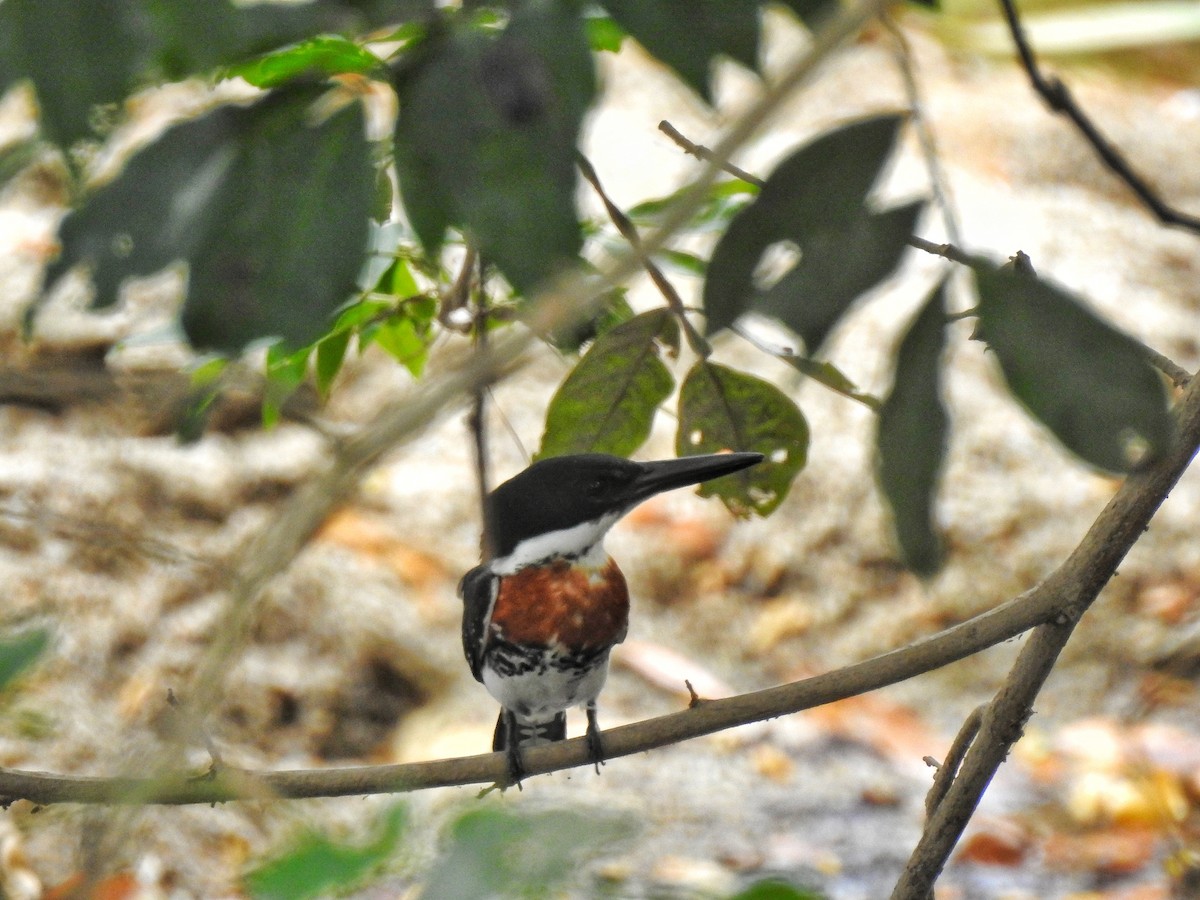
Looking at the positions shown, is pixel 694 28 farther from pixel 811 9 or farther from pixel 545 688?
pixel 545 688

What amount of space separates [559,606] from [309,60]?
3.83ft

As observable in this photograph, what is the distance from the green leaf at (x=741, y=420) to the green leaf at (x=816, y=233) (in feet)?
2.94

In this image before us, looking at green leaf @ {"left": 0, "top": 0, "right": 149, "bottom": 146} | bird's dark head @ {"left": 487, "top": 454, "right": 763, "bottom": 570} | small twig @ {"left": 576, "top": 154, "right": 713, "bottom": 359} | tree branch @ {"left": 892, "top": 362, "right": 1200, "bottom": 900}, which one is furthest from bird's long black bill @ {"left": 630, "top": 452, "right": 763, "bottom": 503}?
green leaf @ {"left": 0, "top": 0, "right": 149, "bottom": 146}

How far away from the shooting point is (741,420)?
167 centimetres

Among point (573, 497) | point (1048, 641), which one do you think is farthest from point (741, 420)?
point (1048, 641)

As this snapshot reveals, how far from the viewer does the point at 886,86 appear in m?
5.47

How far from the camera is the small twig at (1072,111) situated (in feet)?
2.40

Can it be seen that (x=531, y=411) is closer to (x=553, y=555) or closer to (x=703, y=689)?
(x=703, y=689)

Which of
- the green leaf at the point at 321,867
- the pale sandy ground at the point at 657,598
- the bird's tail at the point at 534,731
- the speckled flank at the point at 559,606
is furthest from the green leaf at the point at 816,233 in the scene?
the pale sandy ground at the point at 657,598

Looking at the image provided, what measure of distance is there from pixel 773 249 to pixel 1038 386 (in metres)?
0.17

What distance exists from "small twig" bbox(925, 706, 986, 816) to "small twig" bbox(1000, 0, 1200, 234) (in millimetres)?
948

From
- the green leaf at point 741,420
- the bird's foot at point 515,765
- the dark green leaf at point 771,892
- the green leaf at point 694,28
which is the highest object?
the green leaf at point 694,28

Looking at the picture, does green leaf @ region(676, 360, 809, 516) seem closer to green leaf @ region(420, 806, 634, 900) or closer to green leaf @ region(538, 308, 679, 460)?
green leaf @ region(538, 308, 679, 460)

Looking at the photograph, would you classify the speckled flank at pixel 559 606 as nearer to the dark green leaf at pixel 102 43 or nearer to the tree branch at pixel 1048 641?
the tree branch at pixel 1048 641
